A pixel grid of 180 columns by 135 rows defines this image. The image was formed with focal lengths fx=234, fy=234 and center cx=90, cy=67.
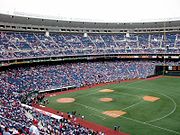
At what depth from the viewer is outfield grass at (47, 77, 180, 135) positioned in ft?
96.0

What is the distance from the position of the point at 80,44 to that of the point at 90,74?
1210 centimetres

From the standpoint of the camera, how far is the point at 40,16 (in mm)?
57562

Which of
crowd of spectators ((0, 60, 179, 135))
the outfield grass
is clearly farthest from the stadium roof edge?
the outfield grass

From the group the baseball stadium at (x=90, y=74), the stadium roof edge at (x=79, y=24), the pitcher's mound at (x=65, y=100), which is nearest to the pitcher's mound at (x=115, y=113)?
the baseball stadium at (x=90, y=74)

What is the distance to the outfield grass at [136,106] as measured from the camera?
29250 mm

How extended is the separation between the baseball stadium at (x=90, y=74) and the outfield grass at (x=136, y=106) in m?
0.11

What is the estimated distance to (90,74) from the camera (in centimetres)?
6000

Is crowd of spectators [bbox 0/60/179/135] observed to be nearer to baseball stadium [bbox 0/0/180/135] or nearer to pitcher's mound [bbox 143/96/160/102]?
baseball stadium [bbox 0/0/180/135]

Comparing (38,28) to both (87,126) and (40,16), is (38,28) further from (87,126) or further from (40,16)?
(87,126)

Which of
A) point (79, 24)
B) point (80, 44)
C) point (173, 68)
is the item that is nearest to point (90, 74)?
point (80, 44)

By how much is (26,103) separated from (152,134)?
21.2m

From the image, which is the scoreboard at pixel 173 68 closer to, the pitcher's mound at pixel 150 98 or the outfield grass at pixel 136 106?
Answer: the outfield grass at pixel 136 106

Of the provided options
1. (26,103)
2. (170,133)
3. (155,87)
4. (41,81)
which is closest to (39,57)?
(41,81)

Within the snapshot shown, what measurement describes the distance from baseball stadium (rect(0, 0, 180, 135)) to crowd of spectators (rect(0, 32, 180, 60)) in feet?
0.79
